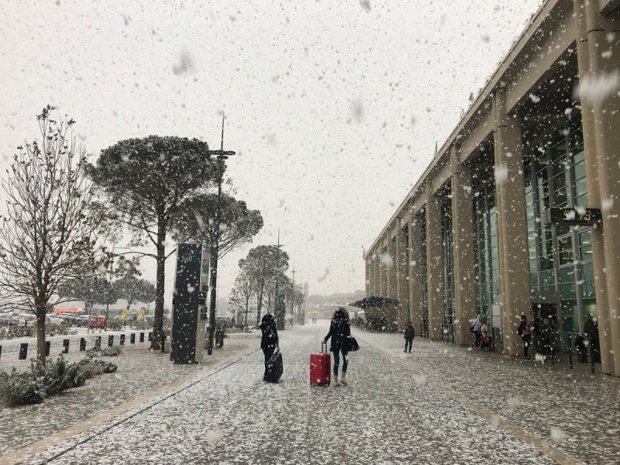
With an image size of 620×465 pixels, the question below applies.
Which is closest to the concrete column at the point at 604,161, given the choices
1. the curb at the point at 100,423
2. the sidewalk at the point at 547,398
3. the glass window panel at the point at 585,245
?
the sidewalk at the point at 547,398

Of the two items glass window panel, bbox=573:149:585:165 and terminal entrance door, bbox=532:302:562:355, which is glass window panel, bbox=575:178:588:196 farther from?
terminal entrance door, bbox=532:302:562:355

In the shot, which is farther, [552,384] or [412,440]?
[552,384]

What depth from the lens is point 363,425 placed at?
5906mm

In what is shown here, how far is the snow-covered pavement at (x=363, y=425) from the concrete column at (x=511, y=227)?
23.4 ft

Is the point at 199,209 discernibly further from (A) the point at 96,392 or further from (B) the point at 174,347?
(A) the point at 96,392

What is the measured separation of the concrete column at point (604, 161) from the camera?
11.5 metres

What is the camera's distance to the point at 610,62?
12.1 m

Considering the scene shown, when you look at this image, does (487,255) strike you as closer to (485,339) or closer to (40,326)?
(485,339)

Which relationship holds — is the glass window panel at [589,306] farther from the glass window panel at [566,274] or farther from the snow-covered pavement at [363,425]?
the snow-covered pavement at [363,425]

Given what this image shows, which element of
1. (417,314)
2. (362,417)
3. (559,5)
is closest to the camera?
(362,417)

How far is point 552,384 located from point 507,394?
2.06 meters

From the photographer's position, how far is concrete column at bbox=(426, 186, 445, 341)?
29938mm

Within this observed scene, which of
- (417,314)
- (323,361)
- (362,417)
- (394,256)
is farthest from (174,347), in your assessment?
(394,256)

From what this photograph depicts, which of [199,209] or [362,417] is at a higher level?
[199,209]
